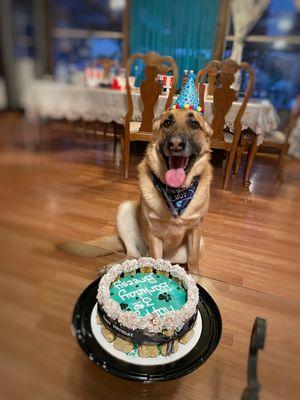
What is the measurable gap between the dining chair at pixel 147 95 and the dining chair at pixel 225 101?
0.09m

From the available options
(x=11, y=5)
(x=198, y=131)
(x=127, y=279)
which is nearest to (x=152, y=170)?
(x=198, y=131)

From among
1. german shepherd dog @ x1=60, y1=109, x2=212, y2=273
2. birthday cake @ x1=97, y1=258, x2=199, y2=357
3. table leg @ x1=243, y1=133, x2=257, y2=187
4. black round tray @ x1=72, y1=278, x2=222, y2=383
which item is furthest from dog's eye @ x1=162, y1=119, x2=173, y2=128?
black round tray @ x1=72, y1=278, x2=222, y2=383

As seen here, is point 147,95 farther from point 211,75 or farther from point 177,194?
point 177,194

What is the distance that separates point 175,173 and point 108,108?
24cm

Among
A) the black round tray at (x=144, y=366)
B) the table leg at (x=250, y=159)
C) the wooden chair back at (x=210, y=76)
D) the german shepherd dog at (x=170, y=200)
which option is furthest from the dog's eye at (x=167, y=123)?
the black round tray at (x=144, y=366)

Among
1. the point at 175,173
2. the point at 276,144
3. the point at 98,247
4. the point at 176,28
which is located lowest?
the point at 98,247

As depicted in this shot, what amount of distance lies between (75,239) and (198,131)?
1.65ft

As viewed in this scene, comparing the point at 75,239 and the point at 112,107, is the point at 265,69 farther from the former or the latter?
the point at 75,239

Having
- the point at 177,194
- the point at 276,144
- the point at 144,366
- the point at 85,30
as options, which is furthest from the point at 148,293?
the point at 85,30

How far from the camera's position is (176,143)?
722mm

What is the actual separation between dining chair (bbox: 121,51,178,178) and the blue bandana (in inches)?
4.6

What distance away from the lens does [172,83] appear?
0.70 m

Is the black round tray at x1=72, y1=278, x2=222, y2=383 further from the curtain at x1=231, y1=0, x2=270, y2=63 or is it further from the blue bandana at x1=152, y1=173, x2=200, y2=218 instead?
the curtain at x1=231, y1=0, x2=270, y2=63

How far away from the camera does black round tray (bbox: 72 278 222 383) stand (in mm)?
645
